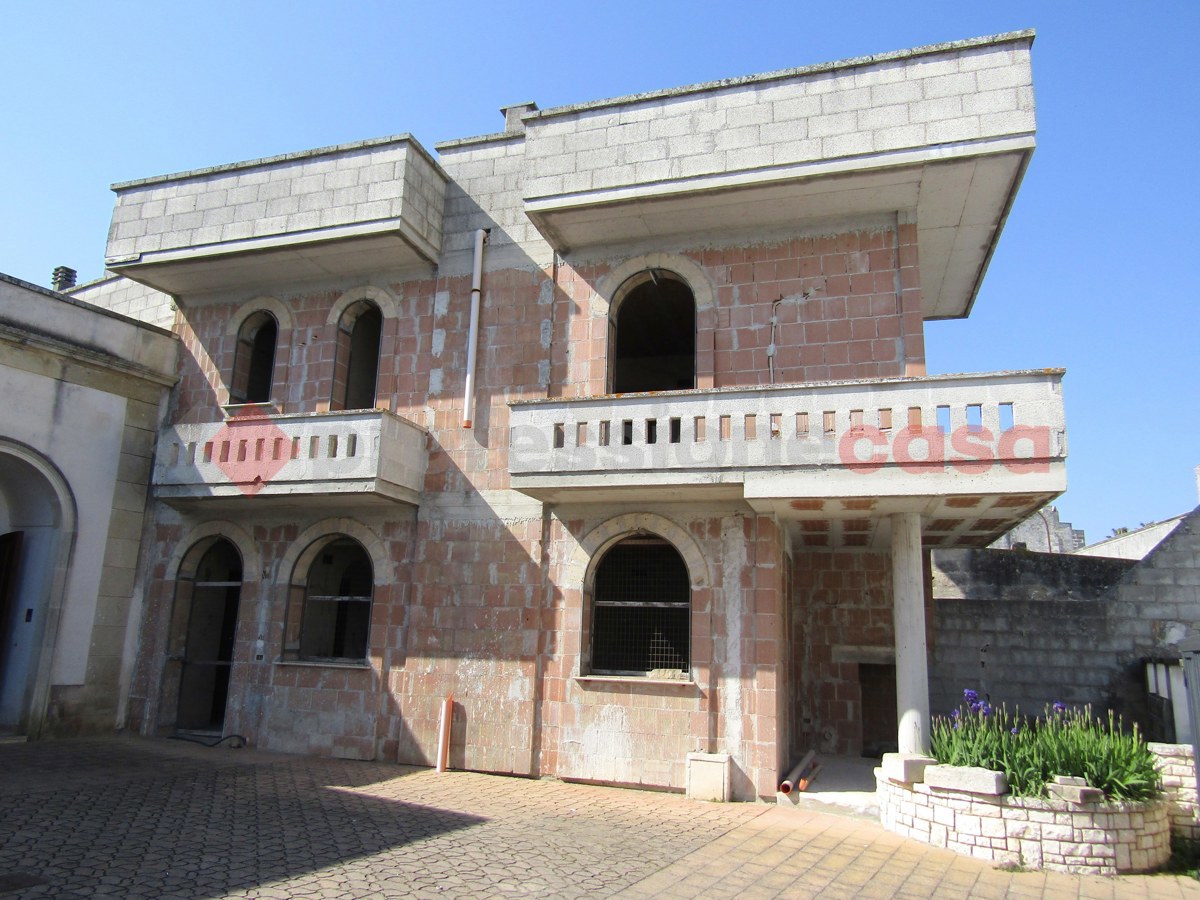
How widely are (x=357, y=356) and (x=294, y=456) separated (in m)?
3.24

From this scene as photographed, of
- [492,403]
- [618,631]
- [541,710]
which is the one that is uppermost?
[492,403]

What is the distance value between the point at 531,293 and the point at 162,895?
8.92 metres

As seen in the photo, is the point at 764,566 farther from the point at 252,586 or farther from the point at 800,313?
the point at 252,586

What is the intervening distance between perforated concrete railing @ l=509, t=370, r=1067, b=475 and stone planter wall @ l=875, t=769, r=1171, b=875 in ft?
10.7

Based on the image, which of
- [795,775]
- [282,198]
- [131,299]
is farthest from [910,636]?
[131,299]

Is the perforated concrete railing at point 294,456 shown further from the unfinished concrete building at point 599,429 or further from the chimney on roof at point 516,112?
the chimney on roof at point 516,112

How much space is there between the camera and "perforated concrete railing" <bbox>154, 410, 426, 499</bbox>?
1174 centimetres

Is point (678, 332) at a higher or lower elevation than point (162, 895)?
higher

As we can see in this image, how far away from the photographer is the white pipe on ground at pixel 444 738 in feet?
37.6

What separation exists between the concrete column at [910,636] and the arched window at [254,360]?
9920 mm

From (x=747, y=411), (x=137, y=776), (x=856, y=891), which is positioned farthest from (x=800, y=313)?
(x=137, y=776)

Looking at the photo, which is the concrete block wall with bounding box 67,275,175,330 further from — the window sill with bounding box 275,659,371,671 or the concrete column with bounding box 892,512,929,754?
the concrete column with bounding box 892,512,929,754

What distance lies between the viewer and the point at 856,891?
265 inches

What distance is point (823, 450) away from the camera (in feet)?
31.4
